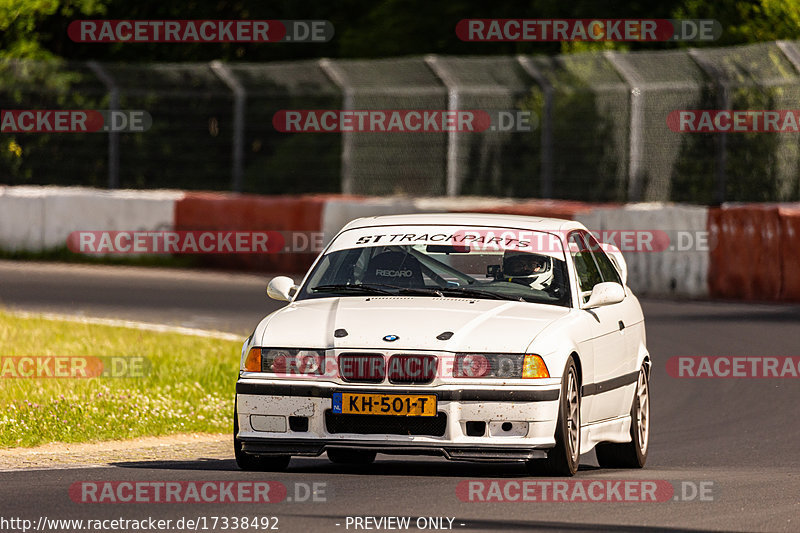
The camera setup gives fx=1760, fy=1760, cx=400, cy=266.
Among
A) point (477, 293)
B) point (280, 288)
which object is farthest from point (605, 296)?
point (280, 288)

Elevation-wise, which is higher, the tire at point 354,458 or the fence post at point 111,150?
the fence post at point 111,150

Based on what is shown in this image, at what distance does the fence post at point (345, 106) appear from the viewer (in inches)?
990

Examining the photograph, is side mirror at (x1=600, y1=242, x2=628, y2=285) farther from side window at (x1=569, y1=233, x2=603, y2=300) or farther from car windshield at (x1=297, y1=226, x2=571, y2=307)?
car windshield at (x1=297, y1=226, x2=571, y2=307)

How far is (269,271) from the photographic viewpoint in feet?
80.2

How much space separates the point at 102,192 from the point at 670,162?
28.6ft

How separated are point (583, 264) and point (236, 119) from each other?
1631 cm

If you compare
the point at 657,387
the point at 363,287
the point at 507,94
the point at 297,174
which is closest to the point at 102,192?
the point at 297,174

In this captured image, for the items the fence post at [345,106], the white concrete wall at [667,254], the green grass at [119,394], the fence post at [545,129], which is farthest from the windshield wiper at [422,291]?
the fence post at [345,106]

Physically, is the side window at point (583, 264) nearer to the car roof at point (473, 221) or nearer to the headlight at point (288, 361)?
the car roof at point (473, 221)

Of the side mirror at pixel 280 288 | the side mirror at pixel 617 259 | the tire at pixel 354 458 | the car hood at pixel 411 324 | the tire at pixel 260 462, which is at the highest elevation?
the side mirror at pixel 617 259

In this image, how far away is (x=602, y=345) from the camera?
9.91 metres

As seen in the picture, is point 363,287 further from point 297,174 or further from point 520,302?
point 297,174

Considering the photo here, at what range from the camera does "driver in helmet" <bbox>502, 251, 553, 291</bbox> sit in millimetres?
10023

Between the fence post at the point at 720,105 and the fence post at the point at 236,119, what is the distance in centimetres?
735
